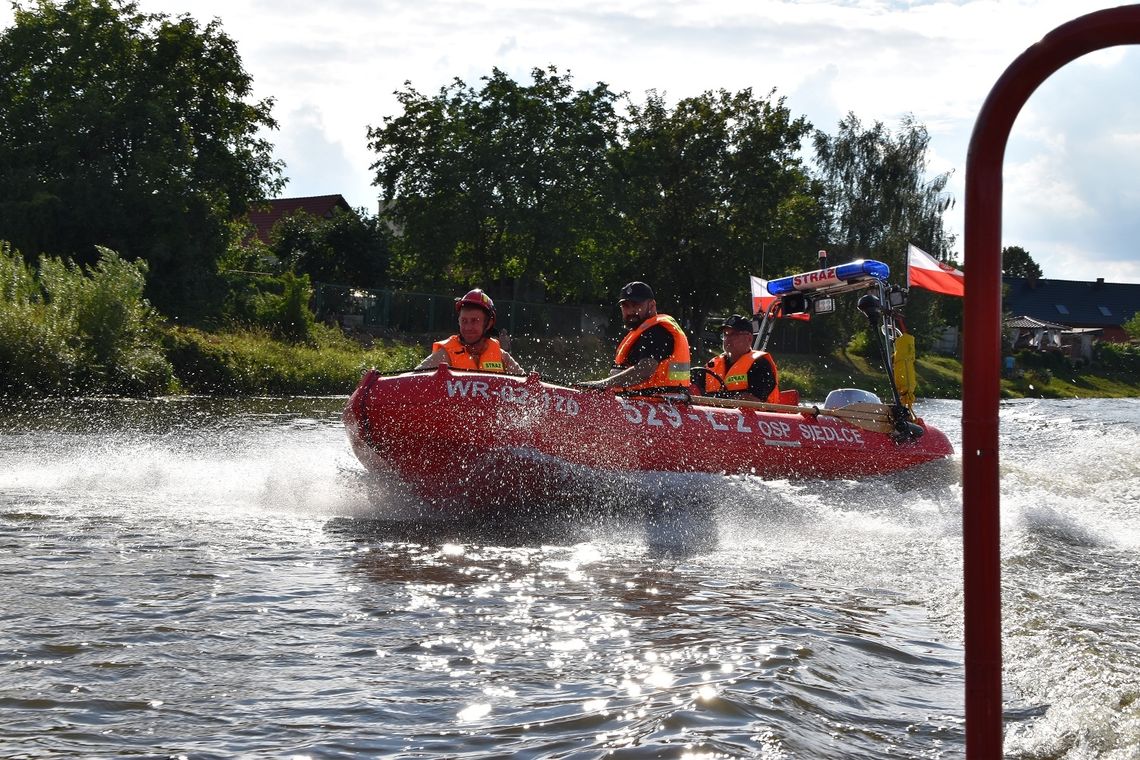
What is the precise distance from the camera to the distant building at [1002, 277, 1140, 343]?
80062 mm

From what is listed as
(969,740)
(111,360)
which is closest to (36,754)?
(969,740)

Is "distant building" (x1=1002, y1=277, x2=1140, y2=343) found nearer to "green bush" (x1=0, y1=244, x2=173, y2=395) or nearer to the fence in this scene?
the fence

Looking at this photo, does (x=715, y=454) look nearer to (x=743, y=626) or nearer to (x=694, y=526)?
(x=694, y=526)

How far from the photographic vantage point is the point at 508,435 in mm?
8141

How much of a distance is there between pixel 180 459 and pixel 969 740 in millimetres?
9187

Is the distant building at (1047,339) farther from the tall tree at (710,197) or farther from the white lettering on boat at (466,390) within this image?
the white lettering on boat at (466,390)

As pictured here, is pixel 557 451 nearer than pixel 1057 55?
No

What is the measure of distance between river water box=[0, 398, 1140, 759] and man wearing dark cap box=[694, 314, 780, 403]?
100 cm

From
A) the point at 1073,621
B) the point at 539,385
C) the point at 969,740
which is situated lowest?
the point at 1073,621

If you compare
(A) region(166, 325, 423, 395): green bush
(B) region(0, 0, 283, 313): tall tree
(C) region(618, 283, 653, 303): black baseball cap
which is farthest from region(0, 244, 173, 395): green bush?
(C) region(618, 283, 653, 303): black baseball cap

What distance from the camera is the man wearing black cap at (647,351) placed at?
896cm

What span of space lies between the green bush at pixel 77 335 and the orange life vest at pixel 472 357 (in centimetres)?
1070

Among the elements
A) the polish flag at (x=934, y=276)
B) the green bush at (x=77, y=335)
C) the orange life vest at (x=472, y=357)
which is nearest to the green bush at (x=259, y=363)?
the green bush at (x=77, y=335)

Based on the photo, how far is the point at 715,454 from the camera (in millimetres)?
9250
